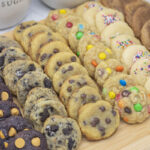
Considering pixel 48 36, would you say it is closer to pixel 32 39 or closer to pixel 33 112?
pixel 32 39

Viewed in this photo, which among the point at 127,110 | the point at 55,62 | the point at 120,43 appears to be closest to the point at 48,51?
the point at 55,62

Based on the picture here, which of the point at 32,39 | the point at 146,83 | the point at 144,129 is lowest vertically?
the point at 144,129

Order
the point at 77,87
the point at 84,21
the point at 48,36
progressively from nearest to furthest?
the point at 77,87 → the point at 48,36 → the point at 84,21

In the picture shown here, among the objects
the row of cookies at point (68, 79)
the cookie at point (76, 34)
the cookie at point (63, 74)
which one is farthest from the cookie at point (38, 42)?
the cookie at point (63, 74)

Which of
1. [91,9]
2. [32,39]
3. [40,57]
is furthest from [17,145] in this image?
[91,9]

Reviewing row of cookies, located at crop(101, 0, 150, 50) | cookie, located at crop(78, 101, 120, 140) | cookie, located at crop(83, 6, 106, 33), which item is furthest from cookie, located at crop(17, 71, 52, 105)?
row of cookies, located at crop(101, 0, 150, 50)

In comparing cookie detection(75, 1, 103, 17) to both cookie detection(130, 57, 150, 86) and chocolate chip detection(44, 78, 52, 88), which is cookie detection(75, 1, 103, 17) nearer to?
cookie detection(130, 57, 150, 86)

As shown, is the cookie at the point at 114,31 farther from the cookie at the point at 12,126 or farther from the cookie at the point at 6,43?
the cookie at the point at 12,126
